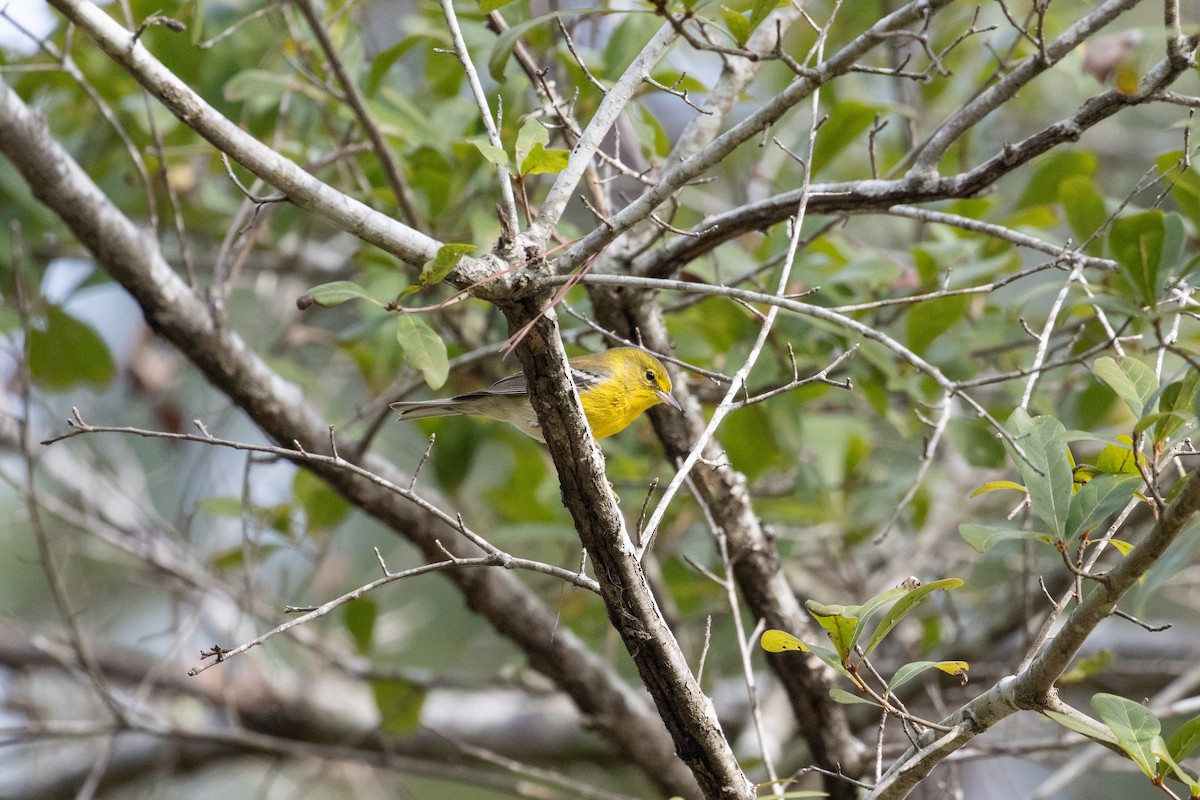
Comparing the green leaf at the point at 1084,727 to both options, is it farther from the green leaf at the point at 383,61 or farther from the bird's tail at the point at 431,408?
the green leaf at the point at 383,61

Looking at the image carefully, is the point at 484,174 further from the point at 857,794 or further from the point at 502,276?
the point at 857,794

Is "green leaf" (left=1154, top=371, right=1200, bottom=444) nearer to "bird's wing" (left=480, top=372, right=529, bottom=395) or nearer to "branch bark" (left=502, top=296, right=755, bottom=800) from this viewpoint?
"branch bark" (left=502, top=296, right=755, bottom=800)

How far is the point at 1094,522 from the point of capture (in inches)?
96.2

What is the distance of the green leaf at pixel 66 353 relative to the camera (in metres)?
5.59

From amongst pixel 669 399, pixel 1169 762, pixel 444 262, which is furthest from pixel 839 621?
pixel 669 399

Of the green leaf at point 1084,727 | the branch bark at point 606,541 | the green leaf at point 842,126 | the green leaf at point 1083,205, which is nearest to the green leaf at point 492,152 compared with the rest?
the branch bark at point 606,541

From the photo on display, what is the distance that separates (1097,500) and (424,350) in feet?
5.63

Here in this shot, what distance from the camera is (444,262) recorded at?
7.97ft

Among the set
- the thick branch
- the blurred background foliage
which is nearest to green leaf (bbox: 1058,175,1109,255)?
the blurred background foliage

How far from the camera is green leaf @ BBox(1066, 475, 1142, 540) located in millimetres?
2416

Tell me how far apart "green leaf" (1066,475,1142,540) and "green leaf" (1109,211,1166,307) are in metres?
0.51

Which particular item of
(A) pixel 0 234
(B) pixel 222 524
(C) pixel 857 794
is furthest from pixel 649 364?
(B) pixel 222 524

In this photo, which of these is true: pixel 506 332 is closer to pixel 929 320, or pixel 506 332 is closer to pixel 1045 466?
pixel 929 320

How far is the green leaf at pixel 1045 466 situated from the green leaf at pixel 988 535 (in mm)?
49
